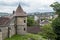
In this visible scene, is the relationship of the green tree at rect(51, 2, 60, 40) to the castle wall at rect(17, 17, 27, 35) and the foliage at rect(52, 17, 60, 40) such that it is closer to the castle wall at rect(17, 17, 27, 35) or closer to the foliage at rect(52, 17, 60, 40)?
the foliage at rect(52, 17, 60, 40)

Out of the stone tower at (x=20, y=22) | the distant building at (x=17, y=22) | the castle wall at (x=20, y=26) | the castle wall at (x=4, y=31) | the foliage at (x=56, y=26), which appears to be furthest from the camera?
the castle wall at (x=20, y=26)

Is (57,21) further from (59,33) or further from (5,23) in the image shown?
(5,23)

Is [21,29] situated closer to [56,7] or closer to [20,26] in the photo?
[20,26]

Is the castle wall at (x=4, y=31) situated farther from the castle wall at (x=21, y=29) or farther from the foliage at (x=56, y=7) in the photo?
the foliage at (x=56, y=7)

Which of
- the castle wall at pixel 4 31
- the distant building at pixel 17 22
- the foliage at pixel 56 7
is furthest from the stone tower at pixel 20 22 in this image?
the foliage at pixel 56 7

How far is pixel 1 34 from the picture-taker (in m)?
41.5

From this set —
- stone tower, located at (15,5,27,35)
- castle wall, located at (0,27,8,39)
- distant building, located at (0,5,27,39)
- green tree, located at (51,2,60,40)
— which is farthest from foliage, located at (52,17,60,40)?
stone tower, located at (15,5,27,35)

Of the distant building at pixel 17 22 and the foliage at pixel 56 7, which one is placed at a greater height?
the foliage at pixel 56 7

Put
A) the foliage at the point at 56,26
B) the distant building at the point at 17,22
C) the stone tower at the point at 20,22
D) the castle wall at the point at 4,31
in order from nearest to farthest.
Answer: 1. the foliage at the point at 56,26
2. the castle wall at the point at 4,31
3. the distant building at the point at 17,22
4. the stone tower at the point at 20,22

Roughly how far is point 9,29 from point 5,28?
121cm

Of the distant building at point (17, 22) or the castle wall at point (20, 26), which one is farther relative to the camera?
the castle wall at point (20, 26)

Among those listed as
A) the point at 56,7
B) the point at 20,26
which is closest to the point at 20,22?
the point at 20,26

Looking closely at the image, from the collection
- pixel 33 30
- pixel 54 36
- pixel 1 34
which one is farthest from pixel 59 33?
pixel 33 30

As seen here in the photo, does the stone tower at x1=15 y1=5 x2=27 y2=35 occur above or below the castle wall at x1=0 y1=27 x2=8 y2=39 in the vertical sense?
above
